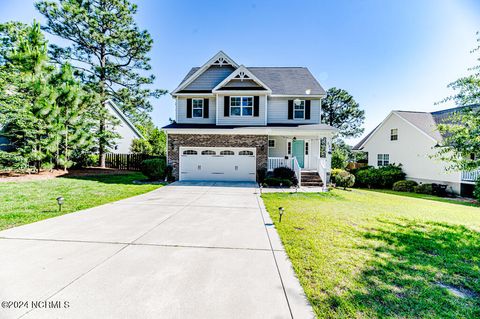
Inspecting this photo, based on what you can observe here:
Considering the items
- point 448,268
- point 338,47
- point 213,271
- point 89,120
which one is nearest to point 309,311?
point 213,271

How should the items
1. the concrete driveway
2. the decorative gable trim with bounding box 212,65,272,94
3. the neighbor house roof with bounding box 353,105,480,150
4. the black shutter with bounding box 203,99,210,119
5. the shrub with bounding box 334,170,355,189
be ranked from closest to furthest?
the concrete driveway < the shrub with bounding box 334,170,355,189 < the decorative gable trim with bounding box 212,65,272,94 < the black shutter with bounding box 203,99,210,119 < the neighbor house roof with bounding box 353,105,480,150

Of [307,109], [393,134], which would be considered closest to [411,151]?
[393,134]

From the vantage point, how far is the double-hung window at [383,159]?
19844 millimetres

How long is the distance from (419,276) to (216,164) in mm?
11867

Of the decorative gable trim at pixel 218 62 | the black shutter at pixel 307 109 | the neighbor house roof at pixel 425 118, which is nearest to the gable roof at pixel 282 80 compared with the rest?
the decorative gable trim at pixel 218 62

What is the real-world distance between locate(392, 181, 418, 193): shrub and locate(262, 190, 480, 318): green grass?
10651 millimetres

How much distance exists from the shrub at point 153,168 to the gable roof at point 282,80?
17.8 feet

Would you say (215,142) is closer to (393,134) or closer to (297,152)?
(297,152)

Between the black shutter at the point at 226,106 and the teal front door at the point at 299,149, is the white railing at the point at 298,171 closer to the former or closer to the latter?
the teal front door at the point at 299,149

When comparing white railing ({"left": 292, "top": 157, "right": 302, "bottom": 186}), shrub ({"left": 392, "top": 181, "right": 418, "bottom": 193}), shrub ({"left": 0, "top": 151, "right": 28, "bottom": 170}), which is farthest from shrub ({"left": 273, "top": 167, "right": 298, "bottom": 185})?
shrub ({"left": 0, "top": 151, "right": 28, "bottom": 170})

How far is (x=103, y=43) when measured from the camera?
18.1m

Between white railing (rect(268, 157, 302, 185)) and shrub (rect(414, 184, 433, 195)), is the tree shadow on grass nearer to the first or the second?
white railing (rect(268, 157, 302, 185))

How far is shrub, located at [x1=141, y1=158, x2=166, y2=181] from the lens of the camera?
13133 millimetres

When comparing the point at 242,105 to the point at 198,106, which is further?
the point at 198,106
